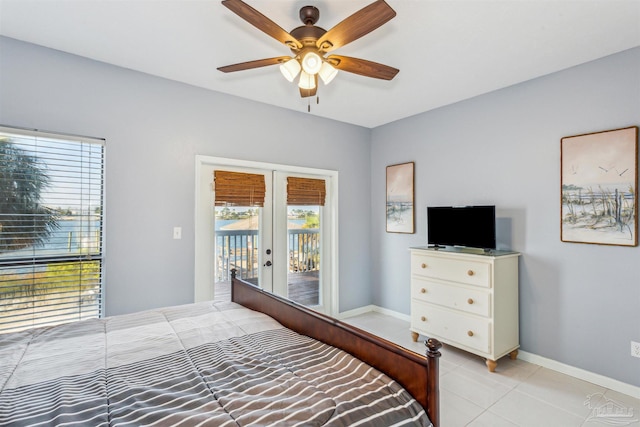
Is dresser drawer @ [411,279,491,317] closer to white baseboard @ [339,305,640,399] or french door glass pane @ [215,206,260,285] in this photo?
white baseboard @ [339,305,640,399]

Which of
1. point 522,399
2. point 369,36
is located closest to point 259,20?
point 369,36

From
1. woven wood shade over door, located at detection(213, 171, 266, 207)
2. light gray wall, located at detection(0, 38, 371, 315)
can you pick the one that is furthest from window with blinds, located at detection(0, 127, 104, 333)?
woven wood shade over door, located at detection(213, 171, 266, 207)

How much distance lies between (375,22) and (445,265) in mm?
2348

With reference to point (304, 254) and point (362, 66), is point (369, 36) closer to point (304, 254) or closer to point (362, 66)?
point (362, 66)

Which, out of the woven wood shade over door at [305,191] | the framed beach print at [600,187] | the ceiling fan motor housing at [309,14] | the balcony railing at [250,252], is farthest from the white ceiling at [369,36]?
the balcony railing at [250,252]

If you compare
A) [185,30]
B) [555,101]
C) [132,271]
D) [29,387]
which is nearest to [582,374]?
[555,101]

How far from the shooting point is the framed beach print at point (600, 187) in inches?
93.0

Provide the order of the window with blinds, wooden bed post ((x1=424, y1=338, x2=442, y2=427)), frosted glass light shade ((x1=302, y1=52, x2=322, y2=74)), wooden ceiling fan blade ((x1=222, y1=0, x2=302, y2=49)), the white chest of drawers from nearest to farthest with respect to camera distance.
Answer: wooden bed post ((x1=424, y1=338, x2=442, y2=427)) < wooden ceiling fan blade ((x1=222, y1=0, x2=302, y2=49)) < frosted glass light shade ((x1=302, y1=52, x2=322, y2=74)) < the window with blinds < the white chest of drawers

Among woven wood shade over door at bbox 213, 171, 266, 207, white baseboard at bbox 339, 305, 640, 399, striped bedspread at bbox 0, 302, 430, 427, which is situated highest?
woven wood shade over door at bbox 213, 171, 266, 207

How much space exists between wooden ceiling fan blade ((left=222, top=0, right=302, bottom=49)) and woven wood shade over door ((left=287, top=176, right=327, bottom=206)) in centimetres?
204

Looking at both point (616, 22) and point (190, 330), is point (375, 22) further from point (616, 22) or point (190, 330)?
point (190, 330)

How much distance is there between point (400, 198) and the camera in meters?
4.07

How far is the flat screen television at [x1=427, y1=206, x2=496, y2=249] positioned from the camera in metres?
2.96

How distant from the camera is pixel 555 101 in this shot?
9.07ft
